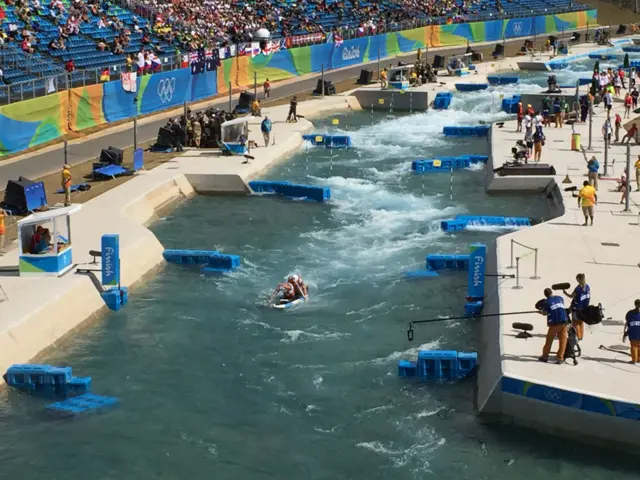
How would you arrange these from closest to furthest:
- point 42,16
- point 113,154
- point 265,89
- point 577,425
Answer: point 577,425, point 113,154, point 42,16, point 265,89

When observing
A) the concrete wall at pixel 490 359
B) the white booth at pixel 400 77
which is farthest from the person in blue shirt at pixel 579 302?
the white booth at pixel 400 77

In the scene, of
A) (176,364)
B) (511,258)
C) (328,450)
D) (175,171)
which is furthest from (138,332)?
(175,171)

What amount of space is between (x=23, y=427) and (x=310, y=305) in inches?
392

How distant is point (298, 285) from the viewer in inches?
1249

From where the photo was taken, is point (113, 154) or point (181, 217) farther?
point (113, 154)

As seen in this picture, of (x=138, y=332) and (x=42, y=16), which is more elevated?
(x=42, y=16)

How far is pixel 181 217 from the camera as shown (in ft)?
139

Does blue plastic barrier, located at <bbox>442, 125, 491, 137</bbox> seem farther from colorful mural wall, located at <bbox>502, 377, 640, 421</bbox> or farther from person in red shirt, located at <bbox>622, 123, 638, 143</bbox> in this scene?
colorful mural wall, located at <bbox>502, 377, 640, 421</bbox>

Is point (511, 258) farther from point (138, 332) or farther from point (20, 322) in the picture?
point (20, 322)

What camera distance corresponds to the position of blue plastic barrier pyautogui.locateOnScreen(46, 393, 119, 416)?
25.0 m

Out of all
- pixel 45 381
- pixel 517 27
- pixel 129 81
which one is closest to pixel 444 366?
pixel 45 381

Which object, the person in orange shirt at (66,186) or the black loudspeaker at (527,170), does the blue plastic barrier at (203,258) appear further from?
the black loudspeaker at (527,170)

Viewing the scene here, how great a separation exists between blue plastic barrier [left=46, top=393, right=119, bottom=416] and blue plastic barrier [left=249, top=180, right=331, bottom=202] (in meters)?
20.5

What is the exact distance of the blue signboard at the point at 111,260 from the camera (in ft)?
99.2
